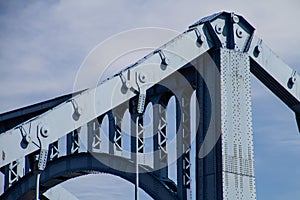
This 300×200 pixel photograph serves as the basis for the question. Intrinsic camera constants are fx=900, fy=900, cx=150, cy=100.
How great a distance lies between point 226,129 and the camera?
27375 millimetres

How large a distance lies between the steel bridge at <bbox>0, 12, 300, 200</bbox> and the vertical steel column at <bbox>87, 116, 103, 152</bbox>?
2.62 feet

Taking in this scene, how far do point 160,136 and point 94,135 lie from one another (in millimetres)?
3861

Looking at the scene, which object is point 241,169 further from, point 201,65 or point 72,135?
point 72,135

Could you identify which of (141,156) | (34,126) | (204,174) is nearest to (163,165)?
(141,156)

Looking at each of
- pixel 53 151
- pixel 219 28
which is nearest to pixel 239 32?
pixel 219 28

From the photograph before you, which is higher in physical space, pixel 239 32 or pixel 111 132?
pixel 239 32

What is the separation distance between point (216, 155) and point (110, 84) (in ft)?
13.0

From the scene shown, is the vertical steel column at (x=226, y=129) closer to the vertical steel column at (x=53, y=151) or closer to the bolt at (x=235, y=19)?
the bolt at (x=235, y=19)

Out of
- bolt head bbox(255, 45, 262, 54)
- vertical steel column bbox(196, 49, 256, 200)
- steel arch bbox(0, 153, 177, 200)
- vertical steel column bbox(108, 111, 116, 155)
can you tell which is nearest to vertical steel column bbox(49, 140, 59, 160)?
steel arch bbox(0, 153, 177, 200)

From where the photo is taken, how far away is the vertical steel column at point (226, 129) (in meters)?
26.9

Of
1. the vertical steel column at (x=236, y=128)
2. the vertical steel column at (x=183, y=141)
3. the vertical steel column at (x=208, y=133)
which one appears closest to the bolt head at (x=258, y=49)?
the vertical steel column at (x=236, y=128)

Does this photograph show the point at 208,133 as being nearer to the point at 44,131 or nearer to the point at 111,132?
the point at 44,131

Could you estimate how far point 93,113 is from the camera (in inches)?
1013

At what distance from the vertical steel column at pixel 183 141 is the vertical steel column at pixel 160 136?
3.17 feet
